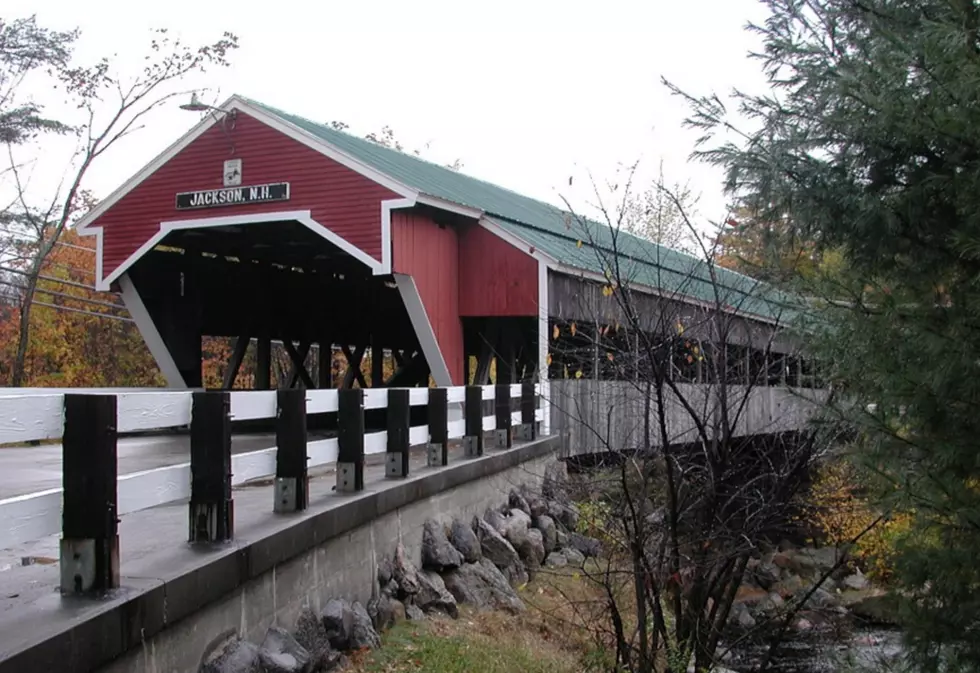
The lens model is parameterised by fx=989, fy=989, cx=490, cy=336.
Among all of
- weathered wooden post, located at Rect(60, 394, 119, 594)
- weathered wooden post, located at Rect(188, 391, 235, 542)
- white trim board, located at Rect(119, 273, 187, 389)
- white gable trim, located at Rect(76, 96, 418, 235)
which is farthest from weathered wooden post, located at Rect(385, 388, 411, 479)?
Answer: white trim board, located at Rect(119, 273, 187, 389)

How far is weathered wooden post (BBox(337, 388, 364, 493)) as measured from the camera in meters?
6.04

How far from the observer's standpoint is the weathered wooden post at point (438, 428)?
8039 mm

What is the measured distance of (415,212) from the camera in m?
14.0

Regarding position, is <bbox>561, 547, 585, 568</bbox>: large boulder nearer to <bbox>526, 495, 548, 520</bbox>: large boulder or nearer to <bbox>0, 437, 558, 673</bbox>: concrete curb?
<bbox>526, 495, 548, 520</bbox>: large boulder

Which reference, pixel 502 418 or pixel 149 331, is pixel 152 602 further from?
pixel 149 331

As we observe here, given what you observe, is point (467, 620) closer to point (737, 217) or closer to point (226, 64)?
point (737, 217)

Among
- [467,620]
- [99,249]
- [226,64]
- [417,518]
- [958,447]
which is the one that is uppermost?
[226,64]

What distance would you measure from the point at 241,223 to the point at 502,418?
19.7 feet

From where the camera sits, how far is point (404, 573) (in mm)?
6566

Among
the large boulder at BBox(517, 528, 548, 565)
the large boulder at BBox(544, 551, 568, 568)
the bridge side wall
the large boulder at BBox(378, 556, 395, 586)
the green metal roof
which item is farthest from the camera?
the green metal roof

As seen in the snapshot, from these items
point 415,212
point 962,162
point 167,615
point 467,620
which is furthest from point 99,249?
point 962,162

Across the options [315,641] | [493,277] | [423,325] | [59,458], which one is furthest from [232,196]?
[315,641]

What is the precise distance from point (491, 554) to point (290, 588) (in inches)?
154

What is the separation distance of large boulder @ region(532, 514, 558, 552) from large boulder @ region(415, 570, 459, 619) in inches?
129
